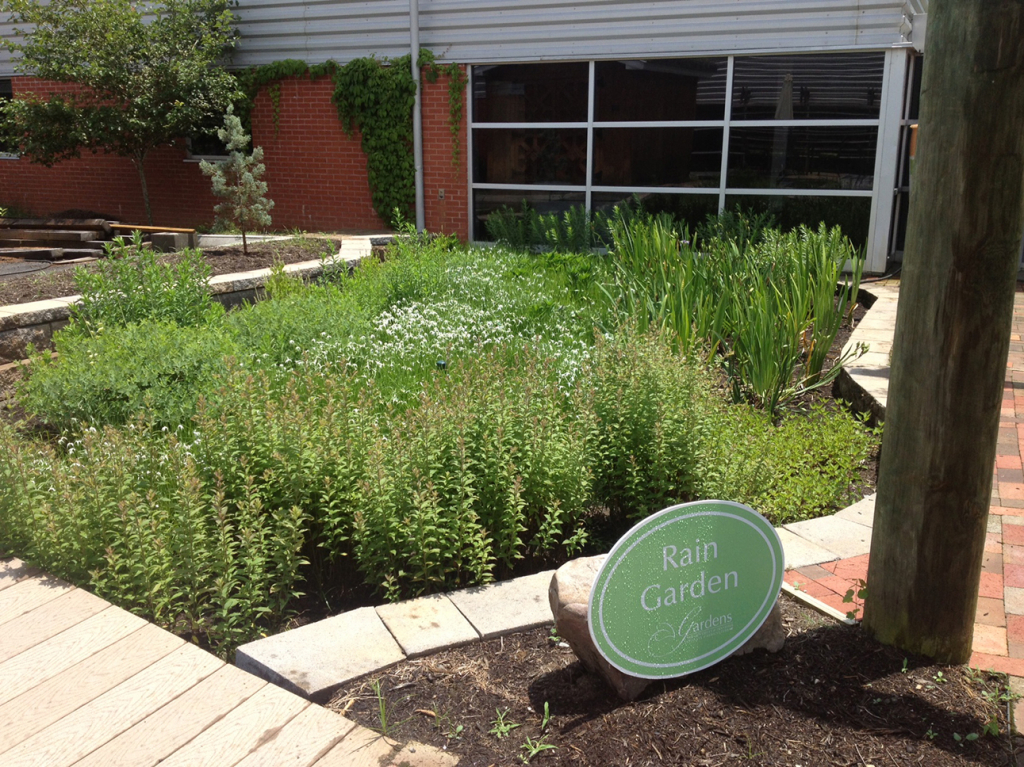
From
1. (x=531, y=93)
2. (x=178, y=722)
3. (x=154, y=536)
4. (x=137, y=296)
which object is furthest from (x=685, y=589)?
(x=531, y=93)

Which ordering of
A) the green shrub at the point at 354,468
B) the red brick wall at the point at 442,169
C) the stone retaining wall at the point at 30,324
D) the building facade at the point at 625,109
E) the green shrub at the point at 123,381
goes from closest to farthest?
the green shrub at the point at 354,468 → the green shrub at the point at 123,381 → the stone retaining wall at the point at 30,324 → the building facade at the point at 625,109 → the red brick wall at the point at 442,169

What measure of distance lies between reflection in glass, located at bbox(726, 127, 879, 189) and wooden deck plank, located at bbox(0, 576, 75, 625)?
8.80 m

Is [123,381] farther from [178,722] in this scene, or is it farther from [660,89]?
[660,89]

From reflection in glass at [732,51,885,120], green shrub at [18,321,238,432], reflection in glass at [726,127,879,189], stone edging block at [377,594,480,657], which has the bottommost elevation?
stone edging block at [377,594,480,657]

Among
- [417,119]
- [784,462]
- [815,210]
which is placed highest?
[417,119]

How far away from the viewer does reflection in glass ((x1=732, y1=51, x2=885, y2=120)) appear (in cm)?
915

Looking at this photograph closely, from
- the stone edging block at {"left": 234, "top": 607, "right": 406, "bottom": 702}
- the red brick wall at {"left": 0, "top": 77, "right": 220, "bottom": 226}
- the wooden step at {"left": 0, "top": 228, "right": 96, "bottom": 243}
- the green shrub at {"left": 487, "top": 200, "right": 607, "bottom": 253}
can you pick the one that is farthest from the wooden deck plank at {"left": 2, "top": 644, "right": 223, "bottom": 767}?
the red brick wall at {"left": 0, "top": 77, "right": 220, "bottom": 226}

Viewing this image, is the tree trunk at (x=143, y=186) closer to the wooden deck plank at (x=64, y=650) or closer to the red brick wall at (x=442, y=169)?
the red brick wall at (x=442, y=169)

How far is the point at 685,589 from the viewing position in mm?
2207

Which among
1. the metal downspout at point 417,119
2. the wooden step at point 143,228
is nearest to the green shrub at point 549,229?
the metal downspout at point 417,119

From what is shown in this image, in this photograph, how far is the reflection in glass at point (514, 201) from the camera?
10922mm

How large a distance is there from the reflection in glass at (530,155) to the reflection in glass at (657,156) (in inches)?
11.2

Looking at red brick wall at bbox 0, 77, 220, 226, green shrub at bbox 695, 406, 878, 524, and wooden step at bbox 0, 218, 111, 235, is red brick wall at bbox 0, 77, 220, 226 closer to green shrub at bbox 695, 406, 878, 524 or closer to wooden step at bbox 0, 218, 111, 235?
wooden step at bbox 0, 218, 111, 235

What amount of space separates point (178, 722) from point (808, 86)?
931 centimetres
